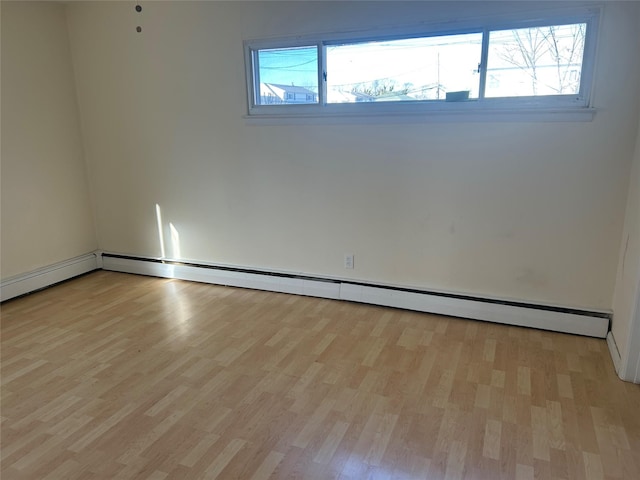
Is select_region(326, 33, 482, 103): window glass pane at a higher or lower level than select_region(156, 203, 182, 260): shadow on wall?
higher

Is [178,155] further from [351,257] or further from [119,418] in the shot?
[119,418]

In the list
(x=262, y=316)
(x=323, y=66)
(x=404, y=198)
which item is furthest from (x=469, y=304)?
(x=323, y=66)

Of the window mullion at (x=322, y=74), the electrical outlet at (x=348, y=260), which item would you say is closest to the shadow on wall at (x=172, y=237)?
the electrical outlet at (x=348, y=260)

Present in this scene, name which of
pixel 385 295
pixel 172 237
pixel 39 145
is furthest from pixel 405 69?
pixel 39 145

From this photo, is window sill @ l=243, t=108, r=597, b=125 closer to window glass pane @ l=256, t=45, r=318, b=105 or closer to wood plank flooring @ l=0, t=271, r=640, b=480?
window glass pane @ l=256, t=45, r=318, b=105

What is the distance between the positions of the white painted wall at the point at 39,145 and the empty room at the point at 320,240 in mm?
20

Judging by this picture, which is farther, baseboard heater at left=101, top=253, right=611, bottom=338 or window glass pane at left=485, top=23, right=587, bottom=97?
baseboard heater at left=101, top=253, right=611, bottom=338

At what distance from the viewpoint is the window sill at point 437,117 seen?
2.71m

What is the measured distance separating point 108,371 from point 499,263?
8.43 ft

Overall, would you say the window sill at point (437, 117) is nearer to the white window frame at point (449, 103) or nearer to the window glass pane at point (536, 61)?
the white window frame at point (449, 103)

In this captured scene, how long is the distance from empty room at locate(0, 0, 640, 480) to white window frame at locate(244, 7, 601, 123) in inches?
0.6

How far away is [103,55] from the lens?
154 inches

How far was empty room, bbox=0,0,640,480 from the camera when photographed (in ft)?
6.81

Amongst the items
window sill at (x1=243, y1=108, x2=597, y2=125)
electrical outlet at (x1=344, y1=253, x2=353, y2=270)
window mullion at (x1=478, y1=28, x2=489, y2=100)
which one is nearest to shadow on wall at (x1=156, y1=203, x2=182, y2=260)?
window sill at (x1=243, y1=108, x2=597, y2=125)
